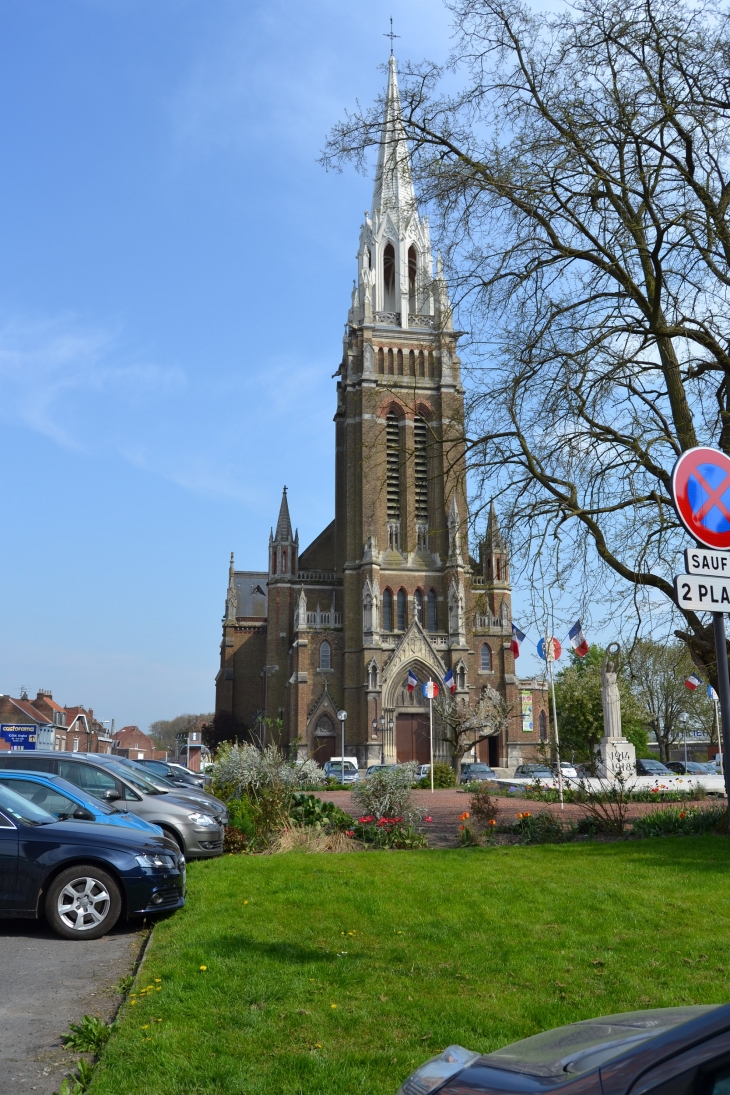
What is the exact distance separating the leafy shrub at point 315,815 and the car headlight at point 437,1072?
466 inches

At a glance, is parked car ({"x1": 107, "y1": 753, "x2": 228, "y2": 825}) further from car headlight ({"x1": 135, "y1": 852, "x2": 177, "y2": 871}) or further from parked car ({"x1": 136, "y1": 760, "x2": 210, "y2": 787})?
car headlight ({"x1": 135, "y1": 852, "x2": 177, "y2": 871})

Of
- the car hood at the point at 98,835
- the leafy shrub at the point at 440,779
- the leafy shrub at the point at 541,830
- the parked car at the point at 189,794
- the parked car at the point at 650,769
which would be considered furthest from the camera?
the parked car at the point at 650,769

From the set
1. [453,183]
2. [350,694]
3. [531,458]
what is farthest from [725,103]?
[350,694]

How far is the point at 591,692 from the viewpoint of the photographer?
53.0 metres

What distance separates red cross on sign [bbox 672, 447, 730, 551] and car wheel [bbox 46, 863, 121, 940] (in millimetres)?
6163

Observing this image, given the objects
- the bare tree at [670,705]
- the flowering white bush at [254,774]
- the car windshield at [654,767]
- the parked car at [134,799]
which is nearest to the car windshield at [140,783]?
the parked car at [134,799]

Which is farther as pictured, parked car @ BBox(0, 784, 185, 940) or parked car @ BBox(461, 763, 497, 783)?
parked car @ BBox(461, 763, 497, 783)

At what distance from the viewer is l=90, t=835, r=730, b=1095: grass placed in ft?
16.0

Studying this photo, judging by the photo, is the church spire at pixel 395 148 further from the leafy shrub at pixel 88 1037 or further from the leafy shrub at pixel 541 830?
the leafy shrub at pixel 88 1037

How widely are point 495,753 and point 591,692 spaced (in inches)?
262

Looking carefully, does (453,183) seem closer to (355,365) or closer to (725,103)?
(725,103)

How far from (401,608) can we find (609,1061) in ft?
164

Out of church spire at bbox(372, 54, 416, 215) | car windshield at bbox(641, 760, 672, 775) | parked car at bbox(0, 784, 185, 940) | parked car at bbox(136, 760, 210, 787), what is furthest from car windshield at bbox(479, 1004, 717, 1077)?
car windshield at bbox(641, 760, 672, 775)

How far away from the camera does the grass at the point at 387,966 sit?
16.0 ft
